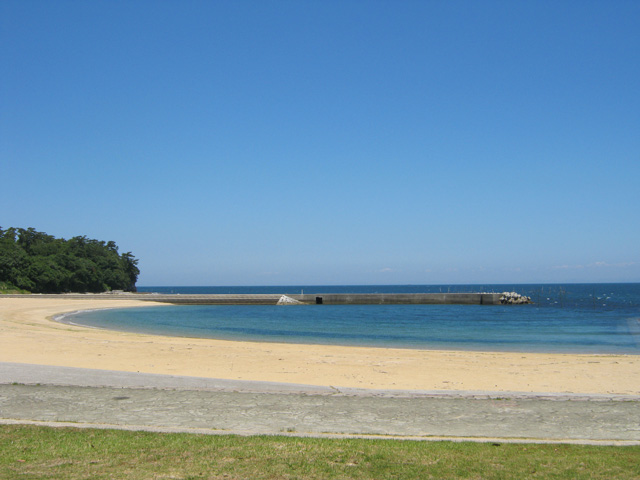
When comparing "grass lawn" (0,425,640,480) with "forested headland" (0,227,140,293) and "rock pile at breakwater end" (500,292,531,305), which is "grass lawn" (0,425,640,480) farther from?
"forested headland" (0,227,140,293)

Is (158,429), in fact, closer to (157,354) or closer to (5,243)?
(157,354)

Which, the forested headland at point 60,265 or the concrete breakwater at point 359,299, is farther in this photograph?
the forested headland at point 60,265

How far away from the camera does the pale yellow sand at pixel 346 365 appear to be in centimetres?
1512

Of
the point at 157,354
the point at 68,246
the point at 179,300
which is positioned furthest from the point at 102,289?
the point at 157,354

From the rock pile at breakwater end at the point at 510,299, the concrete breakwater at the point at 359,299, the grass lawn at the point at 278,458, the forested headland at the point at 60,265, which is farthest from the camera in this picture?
the forested headland at the point at 60,265

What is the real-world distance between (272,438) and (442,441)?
228 cm

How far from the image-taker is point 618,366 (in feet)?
64.2

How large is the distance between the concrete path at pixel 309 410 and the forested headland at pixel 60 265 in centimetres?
8826

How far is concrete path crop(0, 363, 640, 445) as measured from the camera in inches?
317

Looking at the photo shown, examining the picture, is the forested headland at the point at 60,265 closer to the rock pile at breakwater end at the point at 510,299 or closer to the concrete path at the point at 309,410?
the rock pile at breakwater end at the point at 510,299

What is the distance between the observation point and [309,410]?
9430 mm

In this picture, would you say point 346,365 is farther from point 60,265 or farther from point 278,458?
point 60,265

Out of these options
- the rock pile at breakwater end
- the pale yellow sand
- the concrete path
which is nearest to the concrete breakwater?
Answer: the rock pile at breakwater end

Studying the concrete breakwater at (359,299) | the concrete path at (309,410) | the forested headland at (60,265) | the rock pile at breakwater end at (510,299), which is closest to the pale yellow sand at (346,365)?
the concrete path at (309,410)
